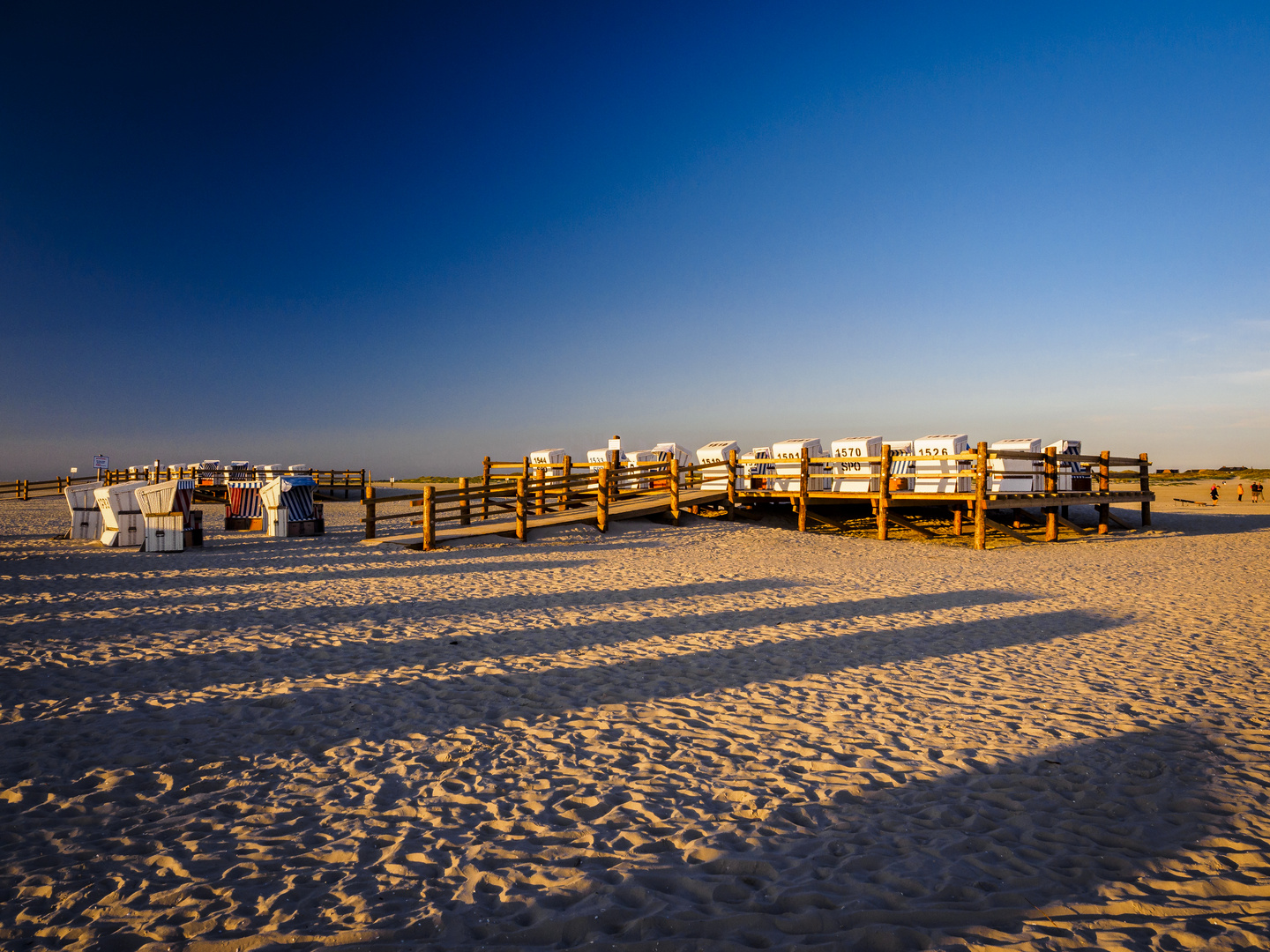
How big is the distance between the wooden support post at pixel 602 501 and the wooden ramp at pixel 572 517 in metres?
0.20

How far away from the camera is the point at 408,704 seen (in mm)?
5191

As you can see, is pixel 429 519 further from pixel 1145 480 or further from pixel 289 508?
pixel 1145 480

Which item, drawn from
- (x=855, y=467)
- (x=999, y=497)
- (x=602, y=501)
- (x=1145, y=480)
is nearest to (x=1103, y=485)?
(x=1145, y=480)

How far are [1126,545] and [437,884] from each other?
18.6 meters

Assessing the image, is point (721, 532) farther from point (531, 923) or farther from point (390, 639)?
point (531, 923)

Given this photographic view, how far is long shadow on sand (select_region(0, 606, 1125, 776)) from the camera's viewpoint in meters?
4.32

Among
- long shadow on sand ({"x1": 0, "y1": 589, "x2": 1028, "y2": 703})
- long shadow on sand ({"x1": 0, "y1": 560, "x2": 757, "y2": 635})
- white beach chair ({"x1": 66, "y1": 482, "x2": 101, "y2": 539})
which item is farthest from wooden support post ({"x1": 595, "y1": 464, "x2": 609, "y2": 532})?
white beach chair ({"x1": 66, "y1": 482, "x2": 101, "y2": 539})

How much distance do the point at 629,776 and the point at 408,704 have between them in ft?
6.89

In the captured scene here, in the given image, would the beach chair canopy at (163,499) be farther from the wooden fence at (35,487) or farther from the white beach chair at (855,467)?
the wooden fence at (35,487)

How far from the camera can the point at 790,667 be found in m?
6.28

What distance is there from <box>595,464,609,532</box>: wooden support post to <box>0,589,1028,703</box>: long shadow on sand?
684 cm

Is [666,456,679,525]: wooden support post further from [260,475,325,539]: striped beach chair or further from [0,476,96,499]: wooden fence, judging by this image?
[0,476,96,499]: wooden fence

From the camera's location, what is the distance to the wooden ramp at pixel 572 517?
50.7 ft

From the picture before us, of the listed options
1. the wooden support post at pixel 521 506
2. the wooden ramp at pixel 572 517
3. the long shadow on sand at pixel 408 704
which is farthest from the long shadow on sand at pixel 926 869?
the wooden ramp at pixel 572 517
